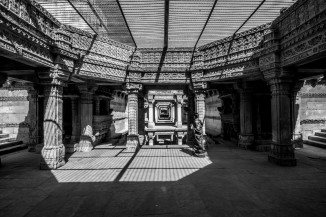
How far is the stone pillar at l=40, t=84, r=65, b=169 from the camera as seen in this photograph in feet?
20.4

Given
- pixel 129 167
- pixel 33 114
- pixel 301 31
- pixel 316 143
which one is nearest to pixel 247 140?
pixel 316 143

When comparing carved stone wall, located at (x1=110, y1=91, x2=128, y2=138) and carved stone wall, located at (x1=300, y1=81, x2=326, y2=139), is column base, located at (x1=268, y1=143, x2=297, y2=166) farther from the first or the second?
carved stone wall, located at (x1=110, y1=91, x2=128, y2=138)

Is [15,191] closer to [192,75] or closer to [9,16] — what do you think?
[9,16]

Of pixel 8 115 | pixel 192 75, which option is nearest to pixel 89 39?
pixel 192 75

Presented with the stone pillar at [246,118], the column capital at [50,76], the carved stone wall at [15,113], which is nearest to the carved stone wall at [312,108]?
the stone pillar at [246,118]

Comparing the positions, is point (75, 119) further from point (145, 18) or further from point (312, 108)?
point (312, 108)

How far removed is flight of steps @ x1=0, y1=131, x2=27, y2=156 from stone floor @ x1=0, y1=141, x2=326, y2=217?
266cm

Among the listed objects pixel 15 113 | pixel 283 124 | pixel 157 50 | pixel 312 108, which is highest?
pixel 157 50

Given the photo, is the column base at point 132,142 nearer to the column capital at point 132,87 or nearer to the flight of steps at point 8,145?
the column capital at point 132,87

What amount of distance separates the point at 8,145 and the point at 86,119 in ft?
15.2

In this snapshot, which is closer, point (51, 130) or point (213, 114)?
point (51, 130)

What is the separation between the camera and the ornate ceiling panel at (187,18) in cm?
643

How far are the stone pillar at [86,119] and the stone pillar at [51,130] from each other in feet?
9.40

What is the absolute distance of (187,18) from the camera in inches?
290
